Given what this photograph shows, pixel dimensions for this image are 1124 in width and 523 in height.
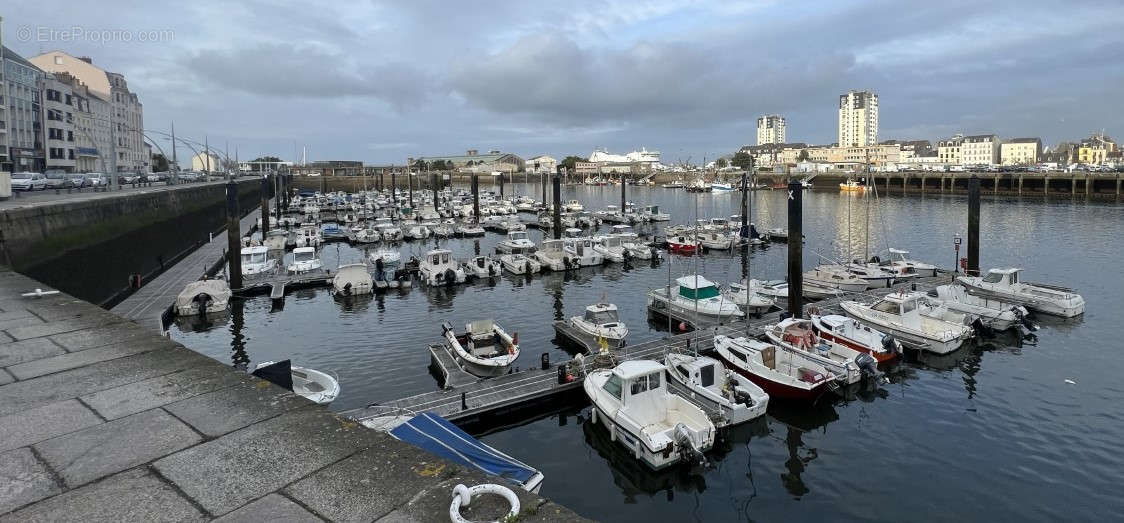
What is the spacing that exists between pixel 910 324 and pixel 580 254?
85.9 feet

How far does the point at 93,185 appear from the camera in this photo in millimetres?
61781

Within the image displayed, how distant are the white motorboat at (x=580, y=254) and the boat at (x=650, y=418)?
1130 inches

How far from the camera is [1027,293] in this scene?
32.1m

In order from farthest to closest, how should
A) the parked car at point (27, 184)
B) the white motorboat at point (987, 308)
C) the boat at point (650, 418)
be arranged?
the parked car at point (27, 184) → the white motorboat at point (987, 308) → the boat at point (650, 418)

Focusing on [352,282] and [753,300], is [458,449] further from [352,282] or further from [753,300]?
[352,282]

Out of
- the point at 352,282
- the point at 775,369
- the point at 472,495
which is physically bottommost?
the point at 775,369

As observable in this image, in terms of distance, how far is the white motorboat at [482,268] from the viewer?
43.3 meters

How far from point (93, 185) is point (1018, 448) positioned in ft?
249

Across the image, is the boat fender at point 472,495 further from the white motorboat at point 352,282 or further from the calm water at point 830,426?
the white motorboat at point 352,282

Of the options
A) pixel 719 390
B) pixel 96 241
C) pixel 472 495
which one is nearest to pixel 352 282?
pixel 96 241

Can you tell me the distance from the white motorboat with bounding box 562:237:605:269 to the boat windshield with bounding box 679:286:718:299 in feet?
51.4

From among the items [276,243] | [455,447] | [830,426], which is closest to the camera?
[455,447]

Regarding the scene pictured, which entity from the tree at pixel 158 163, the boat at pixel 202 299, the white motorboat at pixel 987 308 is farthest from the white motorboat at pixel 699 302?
the tree at pixel 158 163

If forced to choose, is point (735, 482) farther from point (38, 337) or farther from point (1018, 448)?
point (38, 337)
